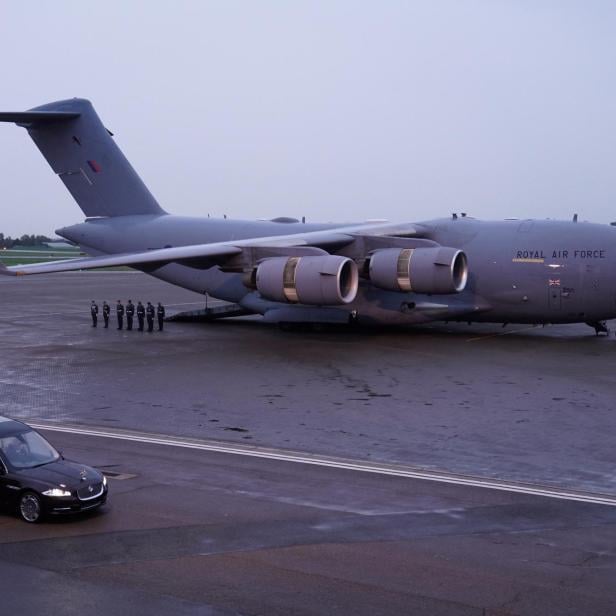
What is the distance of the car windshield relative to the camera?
10.5 metres

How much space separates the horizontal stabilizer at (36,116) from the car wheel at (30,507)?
70.5ft

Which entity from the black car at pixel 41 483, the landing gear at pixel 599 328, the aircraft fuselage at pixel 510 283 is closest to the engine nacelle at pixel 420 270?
the aircraft fuselage at pixel 510 283

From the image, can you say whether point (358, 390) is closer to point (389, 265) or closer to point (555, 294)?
point (389, 265)

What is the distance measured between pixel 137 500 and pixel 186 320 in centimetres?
2208

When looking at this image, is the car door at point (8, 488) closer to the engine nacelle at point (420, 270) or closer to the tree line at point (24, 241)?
the engine nacelle at point (420, 270)

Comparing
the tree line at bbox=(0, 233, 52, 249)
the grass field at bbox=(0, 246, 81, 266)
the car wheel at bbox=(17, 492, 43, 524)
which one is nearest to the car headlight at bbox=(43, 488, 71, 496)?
the car wheel at bbox=(17, 492, 43, 524)

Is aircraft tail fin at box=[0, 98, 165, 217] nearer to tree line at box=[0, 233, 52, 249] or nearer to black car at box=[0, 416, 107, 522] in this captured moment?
black car at box=[0, 416, 107, 522]

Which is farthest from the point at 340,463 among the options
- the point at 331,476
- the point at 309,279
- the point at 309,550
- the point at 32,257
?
the point at 32,257

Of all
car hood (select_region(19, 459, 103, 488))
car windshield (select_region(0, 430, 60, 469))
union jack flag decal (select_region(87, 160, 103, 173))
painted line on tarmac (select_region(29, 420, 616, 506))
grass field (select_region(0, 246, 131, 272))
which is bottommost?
painted line on tarmac (select_region(29, 420, 616, 506))

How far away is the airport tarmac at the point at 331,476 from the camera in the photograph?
26.9 ft

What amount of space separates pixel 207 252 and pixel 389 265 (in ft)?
16.8

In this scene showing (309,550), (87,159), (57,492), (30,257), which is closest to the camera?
(309,550)

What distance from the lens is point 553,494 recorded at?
11.4m

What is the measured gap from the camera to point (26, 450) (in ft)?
35.0
